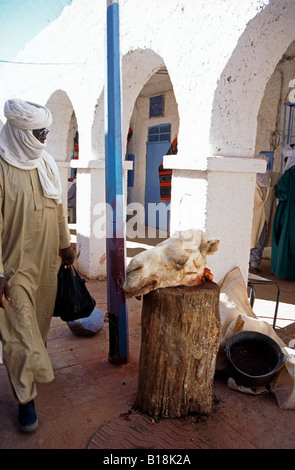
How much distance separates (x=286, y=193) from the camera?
5.80 meters

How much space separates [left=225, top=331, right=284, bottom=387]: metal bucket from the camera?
2771 millimetres

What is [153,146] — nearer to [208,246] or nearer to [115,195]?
[115,195]

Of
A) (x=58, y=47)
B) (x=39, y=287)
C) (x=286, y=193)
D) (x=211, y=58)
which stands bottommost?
(x=39, y=287)

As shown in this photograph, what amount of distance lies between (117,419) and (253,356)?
47.8 inches

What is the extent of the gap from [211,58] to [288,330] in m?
2.91

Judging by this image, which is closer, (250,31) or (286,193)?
(250,31)

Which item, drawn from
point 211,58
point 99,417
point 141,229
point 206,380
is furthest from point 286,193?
point 141,229

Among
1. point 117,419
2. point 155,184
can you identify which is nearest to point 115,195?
point 117,419

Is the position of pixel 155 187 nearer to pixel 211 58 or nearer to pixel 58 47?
pixel 58 47

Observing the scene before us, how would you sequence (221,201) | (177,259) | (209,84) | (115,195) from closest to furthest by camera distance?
(177,259) → (115,195) → (209,84) → (221,201)

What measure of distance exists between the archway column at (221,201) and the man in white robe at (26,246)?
1.36m

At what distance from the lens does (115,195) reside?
2.96 meters

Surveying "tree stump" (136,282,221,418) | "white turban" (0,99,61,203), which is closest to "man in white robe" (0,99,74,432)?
"white turban" (0,99,61,203)

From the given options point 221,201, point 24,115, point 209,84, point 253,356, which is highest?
point 209,84
